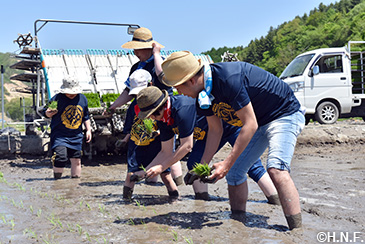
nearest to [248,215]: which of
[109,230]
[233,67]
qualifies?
[109,230]

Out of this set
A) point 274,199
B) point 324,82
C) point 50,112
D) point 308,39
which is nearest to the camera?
point 274,199

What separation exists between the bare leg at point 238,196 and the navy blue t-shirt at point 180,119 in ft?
2.28

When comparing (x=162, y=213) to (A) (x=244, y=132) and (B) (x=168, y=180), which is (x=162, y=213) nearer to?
(B) (x=168, y=180)

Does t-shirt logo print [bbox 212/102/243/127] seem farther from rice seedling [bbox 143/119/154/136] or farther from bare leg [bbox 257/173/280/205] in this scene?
rice seedling [bbox 143/119/154/136]

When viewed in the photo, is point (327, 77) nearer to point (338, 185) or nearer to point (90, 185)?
point (338, 185)

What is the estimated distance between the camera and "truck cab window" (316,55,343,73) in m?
12.9

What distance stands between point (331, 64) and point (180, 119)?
34.0 ft

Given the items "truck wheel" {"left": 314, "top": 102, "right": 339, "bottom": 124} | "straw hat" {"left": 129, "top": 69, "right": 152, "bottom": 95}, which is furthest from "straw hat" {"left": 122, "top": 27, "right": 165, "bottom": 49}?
"truck wheel" {"left": 314, "top": 102, "right": 339, "bottom": 124}

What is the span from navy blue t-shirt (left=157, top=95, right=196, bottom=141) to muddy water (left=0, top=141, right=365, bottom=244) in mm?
822

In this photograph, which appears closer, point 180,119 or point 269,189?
point 180,119

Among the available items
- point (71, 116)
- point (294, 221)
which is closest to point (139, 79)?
point (71, 116)

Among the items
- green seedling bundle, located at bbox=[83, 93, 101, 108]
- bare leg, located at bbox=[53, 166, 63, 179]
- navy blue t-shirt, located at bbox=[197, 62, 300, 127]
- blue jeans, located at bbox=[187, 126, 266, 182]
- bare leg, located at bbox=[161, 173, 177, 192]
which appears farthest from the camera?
green seedling bundle, located at bbox=[83, 93, 101, 108]

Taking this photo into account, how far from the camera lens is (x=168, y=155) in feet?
13.9

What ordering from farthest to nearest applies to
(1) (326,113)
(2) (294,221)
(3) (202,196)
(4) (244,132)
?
(1) (326,113)
(3) (202,196)
(2) (294,221)
(4) (244,132)
